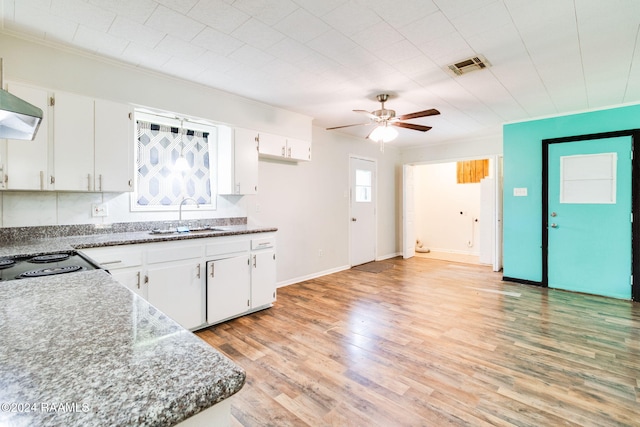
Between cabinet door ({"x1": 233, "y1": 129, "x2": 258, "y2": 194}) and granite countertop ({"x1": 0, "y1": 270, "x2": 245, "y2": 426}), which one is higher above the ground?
cabinet door ({"x1": 233, "y1": 129, "x2": 258, "y2": 194})

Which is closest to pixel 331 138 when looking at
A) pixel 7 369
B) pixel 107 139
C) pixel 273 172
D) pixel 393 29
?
pixel 273 172

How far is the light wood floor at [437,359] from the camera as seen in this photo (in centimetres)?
179

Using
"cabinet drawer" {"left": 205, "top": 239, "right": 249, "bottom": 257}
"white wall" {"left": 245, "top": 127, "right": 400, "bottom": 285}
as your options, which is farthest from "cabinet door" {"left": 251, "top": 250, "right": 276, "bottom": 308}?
"white wall" {"left": 245, "top": 127, "right": 400, "bottom": 285}

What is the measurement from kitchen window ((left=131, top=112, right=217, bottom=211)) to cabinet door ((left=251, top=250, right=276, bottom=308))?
0.89m

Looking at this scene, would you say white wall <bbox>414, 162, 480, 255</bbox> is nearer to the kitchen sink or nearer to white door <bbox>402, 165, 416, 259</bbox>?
white door <bbox>402, 165, 416, 259</bbox>

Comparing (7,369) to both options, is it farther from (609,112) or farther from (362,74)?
(609,112)

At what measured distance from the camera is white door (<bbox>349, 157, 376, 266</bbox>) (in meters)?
5.62

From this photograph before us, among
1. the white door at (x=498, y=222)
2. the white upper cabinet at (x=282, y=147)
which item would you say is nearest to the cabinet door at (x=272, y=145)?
the white upper cabinet at (x=282, y=147)

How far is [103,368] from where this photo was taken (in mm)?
603

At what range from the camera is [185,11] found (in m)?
2.00

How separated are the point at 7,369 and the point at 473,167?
752cm

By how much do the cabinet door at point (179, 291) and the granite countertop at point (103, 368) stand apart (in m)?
1.66

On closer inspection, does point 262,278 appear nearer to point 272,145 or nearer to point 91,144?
point 272,145

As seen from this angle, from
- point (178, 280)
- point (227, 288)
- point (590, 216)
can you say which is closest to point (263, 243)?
point (227, 288)
